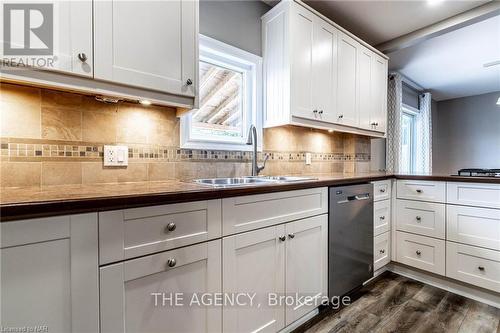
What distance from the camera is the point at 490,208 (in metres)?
1.89

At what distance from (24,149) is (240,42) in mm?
1574

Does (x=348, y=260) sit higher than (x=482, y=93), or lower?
lower

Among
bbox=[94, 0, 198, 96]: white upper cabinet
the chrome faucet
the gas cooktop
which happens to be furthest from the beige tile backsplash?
the gas cooktop

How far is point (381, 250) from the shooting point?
233 centimetres

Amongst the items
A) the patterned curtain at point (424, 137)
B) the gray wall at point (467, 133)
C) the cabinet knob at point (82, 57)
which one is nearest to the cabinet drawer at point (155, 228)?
the cabinet knob at point (82, 57)

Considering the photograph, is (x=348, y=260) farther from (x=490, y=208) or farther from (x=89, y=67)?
(x=89, y=67)

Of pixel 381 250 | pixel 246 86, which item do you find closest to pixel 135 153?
pixel 246 86

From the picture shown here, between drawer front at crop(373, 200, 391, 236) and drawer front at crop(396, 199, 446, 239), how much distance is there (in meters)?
0.10

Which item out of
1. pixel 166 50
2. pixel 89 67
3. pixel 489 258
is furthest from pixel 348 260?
pixel 89 67

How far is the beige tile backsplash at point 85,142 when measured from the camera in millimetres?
1125

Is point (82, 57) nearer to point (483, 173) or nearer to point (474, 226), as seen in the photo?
point (474, 226)

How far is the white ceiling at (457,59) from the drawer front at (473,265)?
2233 mm

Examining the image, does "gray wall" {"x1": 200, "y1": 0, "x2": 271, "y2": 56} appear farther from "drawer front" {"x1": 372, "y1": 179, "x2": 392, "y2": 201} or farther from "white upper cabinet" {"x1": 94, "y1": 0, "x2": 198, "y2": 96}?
"drawer front" {"x1": 372, "y1": 179, "x2": 392, "y2": 201}

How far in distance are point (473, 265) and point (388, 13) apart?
2.31 meters
